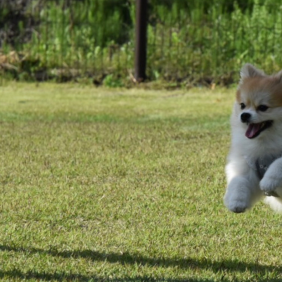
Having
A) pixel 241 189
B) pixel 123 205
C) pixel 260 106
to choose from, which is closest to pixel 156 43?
pixel 123 205

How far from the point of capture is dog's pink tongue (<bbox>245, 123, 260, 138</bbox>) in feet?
12.1

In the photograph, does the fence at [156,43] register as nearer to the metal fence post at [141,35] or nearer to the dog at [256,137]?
the metal fence post at [141,35]

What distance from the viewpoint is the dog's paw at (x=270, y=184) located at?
334 centimetres

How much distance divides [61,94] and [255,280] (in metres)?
6.70

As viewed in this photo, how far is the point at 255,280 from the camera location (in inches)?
119

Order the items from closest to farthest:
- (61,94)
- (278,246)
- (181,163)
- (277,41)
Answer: (278,246) → (181,163) → (61,94) → (277,41)

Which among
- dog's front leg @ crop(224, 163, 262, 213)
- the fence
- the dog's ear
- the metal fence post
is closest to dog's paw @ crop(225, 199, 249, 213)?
dog's front leg @ crop(224, 163, 262, 213)

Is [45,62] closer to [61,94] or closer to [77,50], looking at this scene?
[77,50]

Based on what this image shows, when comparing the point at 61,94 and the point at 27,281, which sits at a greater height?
the point at 27,281

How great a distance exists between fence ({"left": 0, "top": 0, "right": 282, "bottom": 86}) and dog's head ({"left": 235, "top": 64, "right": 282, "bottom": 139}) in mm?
6237

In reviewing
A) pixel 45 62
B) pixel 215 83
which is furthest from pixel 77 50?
pixel 215 83

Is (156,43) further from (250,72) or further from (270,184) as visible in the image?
(270,184)

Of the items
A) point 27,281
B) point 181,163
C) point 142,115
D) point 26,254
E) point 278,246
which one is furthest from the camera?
point 142,115

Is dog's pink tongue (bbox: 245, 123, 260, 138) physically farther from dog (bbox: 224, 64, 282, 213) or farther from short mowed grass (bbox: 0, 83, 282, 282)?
short mowed grass (bbox: 0, 83, 282, 282)
